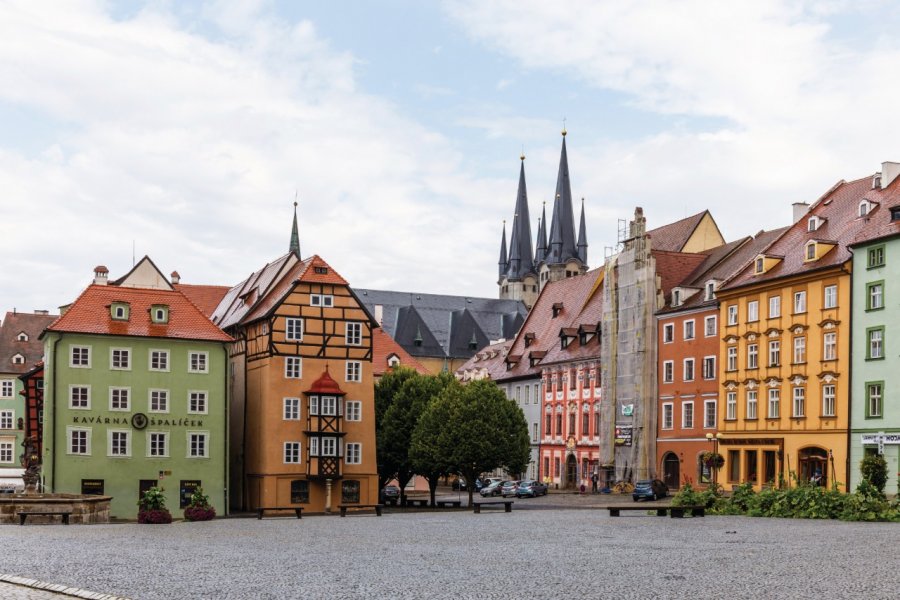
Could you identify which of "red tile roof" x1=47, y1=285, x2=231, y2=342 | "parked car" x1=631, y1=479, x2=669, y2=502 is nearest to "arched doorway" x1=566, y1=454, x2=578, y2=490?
"parked car" x1=631, y1=479, x2=669, y2=502

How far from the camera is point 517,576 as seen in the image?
23.4m

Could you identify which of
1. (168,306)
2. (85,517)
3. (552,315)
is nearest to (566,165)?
(552,315)

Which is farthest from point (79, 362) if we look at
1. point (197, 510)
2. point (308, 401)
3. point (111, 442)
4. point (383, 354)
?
point (383, 354)

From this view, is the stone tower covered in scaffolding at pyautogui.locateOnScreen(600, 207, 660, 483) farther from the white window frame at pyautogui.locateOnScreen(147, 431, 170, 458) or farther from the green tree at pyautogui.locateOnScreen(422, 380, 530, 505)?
the white window frame at pyautogui.locateOnScreen(147, 431, 170, 458)

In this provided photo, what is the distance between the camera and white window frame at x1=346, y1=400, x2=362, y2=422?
73312mm

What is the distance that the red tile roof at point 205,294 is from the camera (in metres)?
101

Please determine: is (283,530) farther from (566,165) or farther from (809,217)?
(566,165)

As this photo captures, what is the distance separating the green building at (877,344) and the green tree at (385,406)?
1129 inches

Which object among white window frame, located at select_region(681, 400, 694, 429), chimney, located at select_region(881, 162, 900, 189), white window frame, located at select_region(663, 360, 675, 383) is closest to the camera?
chimney, located at select_region(881, 162, 900, 189)

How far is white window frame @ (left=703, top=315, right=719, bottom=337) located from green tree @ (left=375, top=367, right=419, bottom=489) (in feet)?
60.8

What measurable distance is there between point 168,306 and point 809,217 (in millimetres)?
37228

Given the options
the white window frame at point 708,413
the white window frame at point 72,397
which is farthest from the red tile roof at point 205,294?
the white window frame at point 708,413

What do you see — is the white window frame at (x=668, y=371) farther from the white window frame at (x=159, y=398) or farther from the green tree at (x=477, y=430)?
the white window frame at (x=159, y=398)

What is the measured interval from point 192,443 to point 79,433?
20.4ft
